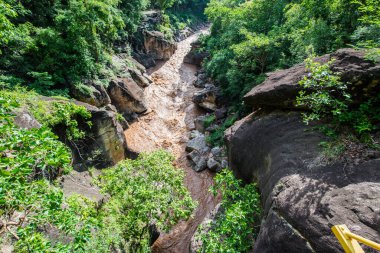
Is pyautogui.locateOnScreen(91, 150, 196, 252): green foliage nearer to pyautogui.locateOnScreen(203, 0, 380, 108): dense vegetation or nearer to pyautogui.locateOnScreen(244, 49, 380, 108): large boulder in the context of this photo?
pyautogui.locateOnScreen(244, 49, 380, 108): large boulder

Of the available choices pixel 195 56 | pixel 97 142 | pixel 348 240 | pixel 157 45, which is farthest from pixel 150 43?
pixel 348 240

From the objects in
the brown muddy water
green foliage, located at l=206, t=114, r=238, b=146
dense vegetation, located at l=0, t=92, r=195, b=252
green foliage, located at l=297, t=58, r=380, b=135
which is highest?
green foliage, located at l=297, t=58, r=380, b=135

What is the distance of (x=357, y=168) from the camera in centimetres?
478

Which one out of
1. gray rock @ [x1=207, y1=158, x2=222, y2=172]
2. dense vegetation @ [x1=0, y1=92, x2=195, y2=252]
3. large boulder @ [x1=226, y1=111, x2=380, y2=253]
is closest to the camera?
dense vegetation @ [x1=0, y1=92, x2=195, y2=252]

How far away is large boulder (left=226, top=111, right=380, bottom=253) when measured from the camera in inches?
159

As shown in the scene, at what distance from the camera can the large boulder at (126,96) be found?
632 inches

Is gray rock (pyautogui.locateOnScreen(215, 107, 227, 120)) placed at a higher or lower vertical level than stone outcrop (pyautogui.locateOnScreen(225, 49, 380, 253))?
lower

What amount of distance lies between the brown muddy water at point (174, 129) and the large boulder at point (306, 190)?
17.3 ft

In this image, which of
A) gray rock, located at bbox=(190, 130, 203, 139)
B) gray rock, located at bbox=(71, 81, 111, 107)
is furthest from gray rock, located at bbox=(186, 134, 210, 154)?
gray rock, located at bbox=(71, 81, 111, 107)

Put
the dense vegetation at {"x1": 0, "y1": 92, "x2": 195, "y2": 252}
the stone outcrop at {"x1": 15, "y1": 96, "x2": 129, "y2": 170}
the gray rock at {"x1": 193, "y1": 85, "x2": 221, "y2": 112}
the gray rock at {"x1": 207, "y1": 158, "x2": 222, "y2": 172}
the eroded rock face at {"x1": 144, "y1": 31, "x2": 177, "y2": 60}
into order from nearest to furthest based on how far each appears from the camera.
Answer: the dense vegetation at {"x1": 0, "y1": 92, "x2": 195, "y2": 252} < the stone outcrop at {"x1": 15, "y1": 96, "x2": 129, "y2": 170} < the gray rock at {"x1": 207, "y1": 158, "x2": 222, "y2": 172} < the gray rock at {"x1": 193, "y1": 85, "x2": 221, "y2": 112} < the eroded rock face at {"x1": 144, "y1": 31, "x2": 177, "y2": 60}

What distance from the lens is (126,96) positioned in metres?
16.7

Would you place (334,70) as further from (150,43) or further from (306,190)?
(150,43)

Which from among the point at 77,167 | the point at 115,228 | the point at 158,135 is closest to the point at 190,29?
the point at 158,135

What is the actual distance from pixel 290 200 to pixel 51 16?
15.8 meters
